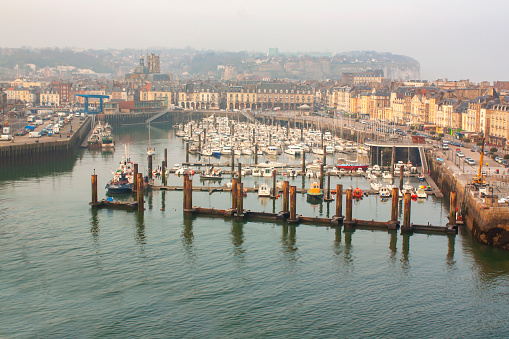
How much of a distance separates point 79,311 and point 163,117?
116 metres

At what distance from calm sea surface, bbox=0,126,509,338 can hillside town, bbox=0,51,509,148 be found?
4174cm

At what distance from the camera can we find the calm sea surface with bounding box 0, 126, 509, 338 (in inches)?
1033

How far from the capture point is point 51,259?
110 ft

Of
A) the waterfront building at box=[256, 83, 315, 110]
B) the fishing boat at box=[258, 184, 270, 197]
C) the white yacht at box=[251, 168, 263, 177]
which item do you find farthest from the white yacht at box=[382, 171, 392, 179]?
the waterfront building at box=[256, 83, 315, 110]

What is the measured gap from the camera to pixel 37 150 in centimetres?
7244

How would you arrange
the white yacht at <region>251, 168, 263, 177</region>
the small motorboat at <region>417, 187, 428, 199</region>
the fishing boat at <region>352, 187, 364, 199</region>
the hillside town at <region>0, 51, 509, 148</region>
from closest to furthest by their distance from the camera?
the small motorboat at <region>417, 187, 428, 199</region>, the fishing boat at <region>352, 187, 364, 199</region>, the white yacht at <region>251, 168, 263, 177</region>, the hillside town at <region>0, 51, 509, 148</region>

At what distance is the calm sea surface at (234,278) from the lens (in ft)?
86.1

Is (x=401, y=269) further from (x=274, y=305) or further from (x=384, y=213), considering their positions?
(x=384, y=213)

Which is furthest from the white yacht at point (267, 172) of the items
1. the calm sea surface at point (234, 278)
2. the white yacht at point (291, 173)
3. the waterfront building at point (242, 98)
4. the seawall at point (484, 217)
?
the waterfront building at point (242, 98)

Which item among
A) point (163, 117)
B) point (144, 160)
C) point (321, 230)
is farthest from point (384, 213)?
point (163, 117)

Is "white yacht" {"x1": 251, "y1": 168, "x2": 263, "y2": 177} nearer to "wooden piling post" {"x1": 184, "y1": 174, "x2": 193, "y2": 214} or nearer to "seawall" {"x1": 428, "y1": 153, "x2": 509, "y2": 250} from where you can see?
"wooden piling post" {"x1": 184, "y1": 174, "x2": 193, "y2": 214}

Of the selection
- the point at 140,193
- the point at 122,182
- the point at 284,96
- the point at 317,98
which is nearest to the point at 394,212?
the point at 140,193

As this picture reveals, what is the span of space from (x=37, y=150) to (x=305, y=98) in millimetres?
88641

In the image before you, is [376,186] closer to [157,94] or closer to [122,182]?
[122,182]
